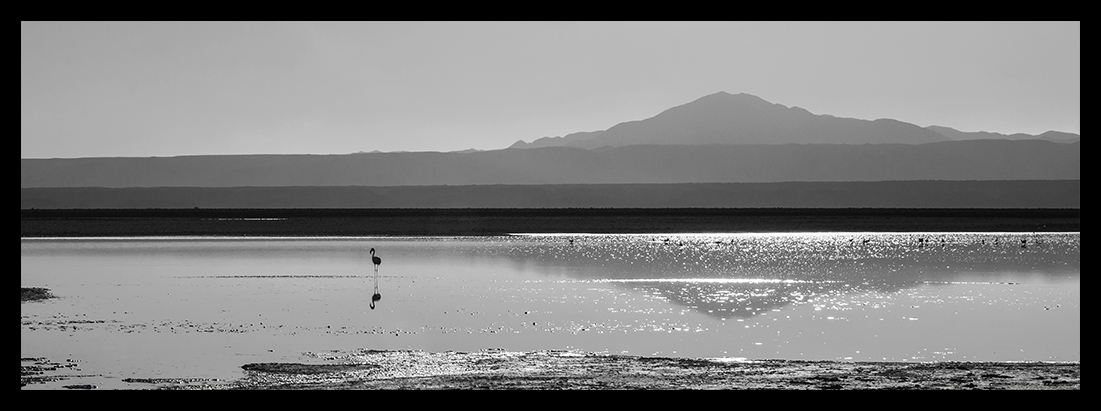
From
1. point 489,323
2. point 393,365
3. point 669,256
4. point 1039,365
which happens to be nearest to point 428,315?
point 489,323

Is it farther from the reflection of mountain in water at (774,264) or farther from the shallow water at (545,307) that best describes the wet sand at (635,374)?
the reflection of mountain in water at (774,264)

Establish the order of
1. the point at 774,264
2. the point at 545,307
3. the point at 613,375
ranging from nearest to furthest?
the point at 613,375
the point at 545,307
the point at 774,264

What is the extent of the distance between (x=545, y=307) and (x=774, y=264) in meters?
13.7

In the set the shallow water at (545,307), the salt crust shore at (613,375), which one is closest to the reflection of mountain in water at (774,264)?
the shallow water at (545,307)

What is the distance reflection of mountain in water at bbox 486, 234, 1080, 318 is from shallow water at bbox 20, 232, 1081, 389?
0.39ft

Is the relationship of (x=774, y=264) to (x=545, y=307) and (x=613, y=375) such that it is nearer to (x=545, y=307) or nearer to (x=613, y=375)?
(x=545, y=307)

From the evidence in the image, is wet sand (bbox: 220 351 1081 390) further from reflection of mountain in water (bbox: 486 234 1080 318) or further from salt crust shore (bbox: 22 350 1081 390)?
reflection of mountain in water (bbox: 486 234 1080 318)

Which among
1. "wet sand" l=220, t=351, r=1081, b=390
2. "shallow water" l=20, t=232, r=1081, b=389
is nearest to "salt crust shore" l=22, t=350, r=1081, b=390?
"wet sand" l=220, t=351, r=1081, b=390

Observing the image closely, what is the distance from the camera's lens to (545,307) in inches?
722

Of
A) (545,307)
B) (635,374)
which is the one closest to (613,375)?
(635,374)
